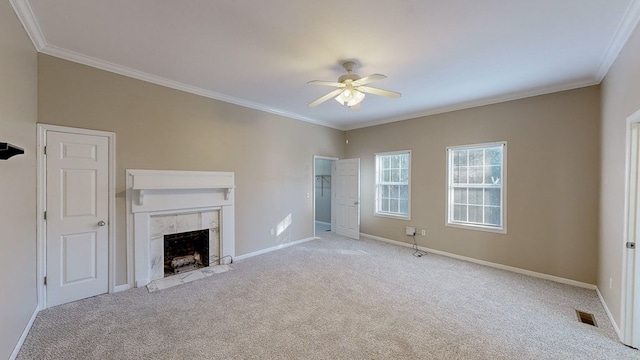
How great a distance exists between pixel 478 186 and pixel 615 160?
1866mm

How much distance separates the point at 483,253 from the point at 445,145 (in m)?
2.05

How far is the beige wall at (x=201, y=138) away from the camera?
9.51 feet

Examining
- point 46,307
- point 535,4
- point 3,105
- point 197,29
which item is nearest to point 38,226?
point 46,307

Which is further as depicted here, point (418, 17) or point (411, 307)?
point (411, 307)

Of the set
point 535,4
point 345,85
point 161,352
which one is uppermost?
point 535,4

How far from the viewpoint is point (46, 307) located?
8.87 feet

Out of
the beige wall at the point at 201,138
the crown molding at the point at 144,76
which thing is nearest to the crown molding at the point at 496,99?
the beige wall at the point at 201,138

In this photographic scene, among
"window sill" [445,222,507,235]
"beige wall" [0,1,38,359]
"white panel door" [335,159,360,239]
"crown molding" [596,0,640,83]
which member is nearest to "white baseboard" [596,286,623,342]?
"window sill" [445,222,507,235]

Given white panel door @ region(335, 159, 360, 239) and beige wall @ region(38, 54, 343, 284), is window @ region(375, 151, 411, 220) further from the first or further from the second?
beige wall @ region(38, 54, 343, 284)

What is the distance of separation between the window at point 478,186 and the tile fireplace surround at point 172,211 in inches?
163

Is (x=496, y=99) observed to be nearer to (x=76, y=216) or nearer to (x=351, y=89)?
(x=351, y=89)

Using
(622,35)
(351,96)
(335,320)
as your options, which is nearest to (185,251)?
(335,320)

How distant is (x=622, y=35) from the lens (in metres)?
2.28

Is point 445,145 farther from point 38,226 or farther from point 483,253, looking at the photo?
point 38,226
